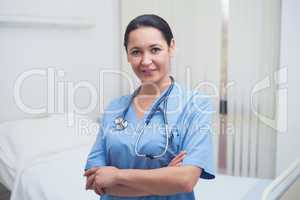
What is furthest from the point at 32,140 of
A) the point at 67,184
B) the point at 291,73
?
the point at 291,73

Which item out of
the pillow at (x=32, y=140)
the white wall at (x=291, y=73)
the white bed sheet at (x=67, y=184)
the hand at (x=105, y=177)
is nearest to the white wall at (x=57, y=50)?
the pillow at (x=32, y=140)

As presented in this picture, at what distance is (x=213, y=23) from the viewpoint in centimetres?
228

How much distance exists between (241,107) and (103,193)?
145cm

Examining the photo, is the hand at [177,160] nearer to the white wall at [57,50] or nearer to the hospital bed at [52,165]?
the hospital bed at [52,165]

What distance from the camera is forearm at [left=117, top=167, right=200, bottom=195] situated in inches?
35.0

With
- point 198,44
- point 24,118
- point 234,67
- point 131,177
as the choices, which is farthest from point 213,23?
point 131,177

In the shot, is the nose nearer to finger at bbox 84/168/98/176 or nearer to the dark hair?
the dark hair

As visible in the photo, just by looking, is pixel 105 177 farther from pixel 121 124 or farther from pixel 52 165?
pixel 52 165

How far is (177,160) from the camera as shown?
36.4 inches

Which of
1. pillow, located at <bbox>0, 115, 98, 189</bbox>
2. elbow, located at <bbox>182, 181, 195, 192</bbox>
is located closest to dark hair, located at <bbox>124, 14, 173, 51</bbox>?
elbow, located at <bbox>182, 181, 195, 192</bbox>

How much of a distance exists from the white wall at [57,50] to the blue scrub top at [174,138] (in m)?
1.13

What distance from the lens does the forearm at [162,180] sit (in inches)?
35.0

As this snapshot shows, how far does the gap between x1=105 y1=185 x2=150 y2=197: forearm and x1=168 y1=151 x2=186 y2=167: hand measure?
10cm

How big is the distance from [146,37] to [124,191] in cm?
40
